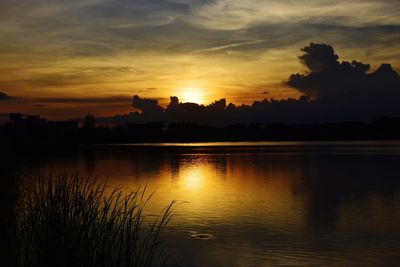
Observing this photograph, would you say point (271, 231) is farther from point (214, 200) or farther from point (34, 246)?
point (34, 246)

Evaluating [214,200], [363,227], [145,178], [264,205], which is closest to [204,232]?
[363,227]

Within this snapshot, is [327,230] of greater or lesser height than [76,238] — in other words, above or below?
below

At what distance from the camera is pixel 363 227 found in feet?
66.5

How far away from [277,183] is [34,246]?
2957 cm

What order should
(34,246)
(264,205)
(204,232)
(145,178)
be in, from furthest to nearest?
(145,178) < (264,205) < (204,232) < (34,246)

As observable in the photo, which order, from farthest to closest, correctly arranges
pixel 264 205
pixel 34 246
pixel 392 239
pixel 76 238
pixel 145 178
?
pixel 145 178 → pixel 264 205 → pixel 392 239 → pixel 34 246 → pixel 76 238

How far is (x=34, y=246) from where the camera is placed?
9.86m

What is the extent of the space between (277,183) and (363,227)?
58.5 feet

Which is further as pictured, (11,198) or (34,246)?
(11,198)

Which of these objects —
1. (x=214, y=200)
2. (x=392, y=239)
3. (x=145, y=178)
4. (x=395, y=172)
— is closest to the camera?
(x=392, y=239)

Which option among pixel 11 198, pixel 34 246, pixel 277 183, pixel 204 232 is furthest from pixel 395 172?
pixel 34 246

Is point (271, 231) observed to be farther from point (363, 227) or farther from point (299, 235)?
point (363, 227)

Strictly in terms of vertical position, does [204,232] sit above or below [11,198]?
below

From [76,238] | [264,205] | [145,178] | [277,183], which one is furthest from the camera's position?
[145,178]
